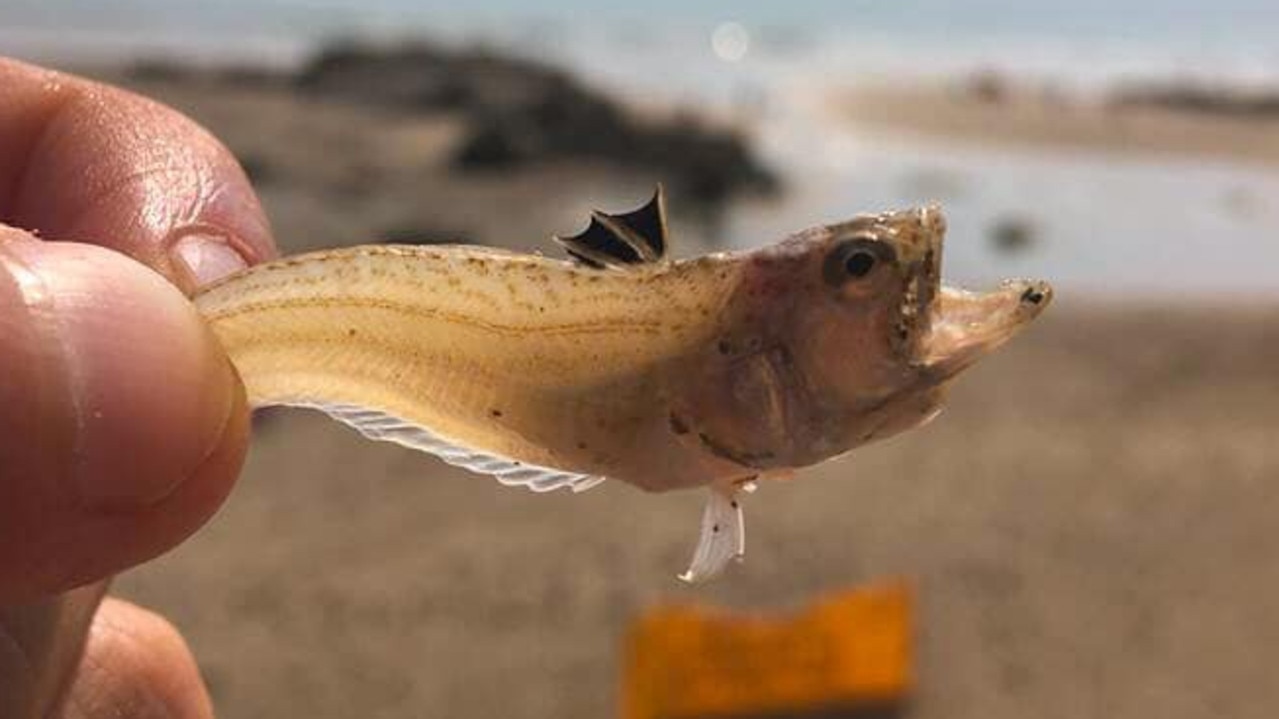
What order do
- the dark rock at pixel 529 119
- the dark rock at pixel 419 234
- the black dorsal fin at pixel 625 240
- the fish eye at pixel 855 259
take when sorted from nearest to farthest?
the fish eye at pixel 855 259, the black dorsal fin at pixel 625 240, the dark rock at pixel 419 234, the dark rock at pixel 529 119

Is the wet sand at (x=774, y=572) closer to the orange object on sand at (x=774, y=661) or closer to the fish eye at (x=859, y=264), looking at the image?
the orange object on sand at (x=774, y=661)

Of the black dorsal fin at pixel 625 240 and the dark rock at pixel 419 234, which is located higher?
the black dorsal fin at pixel 625 240

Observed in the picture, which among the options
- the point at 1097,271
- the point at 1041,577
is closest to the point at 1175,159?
the point at 1097,271

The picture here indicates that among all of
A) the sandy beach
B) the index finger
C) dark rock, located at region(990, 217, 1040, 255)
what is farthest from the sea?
the index finger

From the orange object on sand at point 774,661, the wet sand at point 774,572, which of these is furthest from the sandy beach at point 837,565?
the orange object on sand at point 774,661

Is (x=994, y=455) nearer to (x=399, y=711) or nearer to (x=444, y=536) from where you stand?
(x=444, y=536)

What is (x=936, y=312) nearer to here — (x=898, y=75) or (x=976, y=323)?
(x=976, y=323)

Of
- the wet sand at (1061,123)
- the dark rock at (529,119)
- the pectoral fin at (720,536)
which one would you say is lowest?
the pectoral fin at (720,536)

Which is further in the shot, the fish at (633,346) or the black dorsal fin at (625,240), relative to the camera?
the black dorsal fin at (625,240)

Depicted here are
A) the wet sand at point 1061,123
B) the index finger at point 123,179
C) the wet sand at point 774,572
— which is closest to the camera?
the index finger at point 123,179
